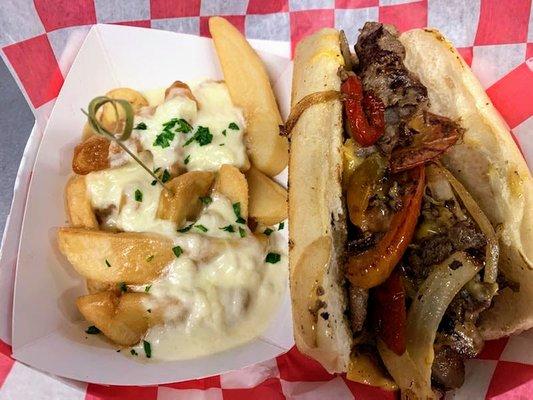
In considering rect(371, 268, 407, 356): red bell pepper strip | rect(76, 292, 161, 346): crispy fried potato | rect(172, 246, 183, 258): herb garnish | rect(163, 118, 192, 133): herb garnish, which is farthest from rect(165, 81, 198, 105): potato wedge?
rect(371, 268, 407, 356): red bell pepper strip

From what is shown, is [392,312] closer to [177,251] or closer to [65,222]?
[177,251]

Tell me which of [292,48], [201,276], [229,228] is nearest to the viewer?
[201,276]

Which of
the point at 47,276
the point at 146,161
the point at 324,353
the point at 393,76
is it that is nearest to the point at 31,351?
the point at 47,276

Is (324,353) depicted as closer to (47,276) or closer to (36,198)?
(47,276)

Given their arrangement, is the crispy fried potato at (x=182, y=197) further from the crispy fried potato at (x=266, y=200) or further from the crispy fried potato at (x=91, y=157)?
the crispy fried potato at (x=91, y=157)

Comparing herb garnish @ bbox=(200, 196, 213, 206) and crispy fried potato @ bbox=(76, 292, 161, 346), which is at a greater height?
herb garnish @ bbox=(200, 196, 213, 206)

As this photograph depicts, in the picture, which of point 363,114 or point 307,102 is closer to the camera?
point 363,114

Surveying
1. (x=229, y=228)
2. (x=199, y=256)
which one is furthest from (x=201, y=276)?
(x=229, y=228)

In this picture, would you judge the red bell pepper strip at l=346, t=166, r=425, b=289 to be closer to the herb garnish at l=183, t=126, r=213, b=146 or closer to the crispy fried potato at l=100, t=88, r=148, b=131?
the herb garnish at l=183, t=126, r=213, b=146
